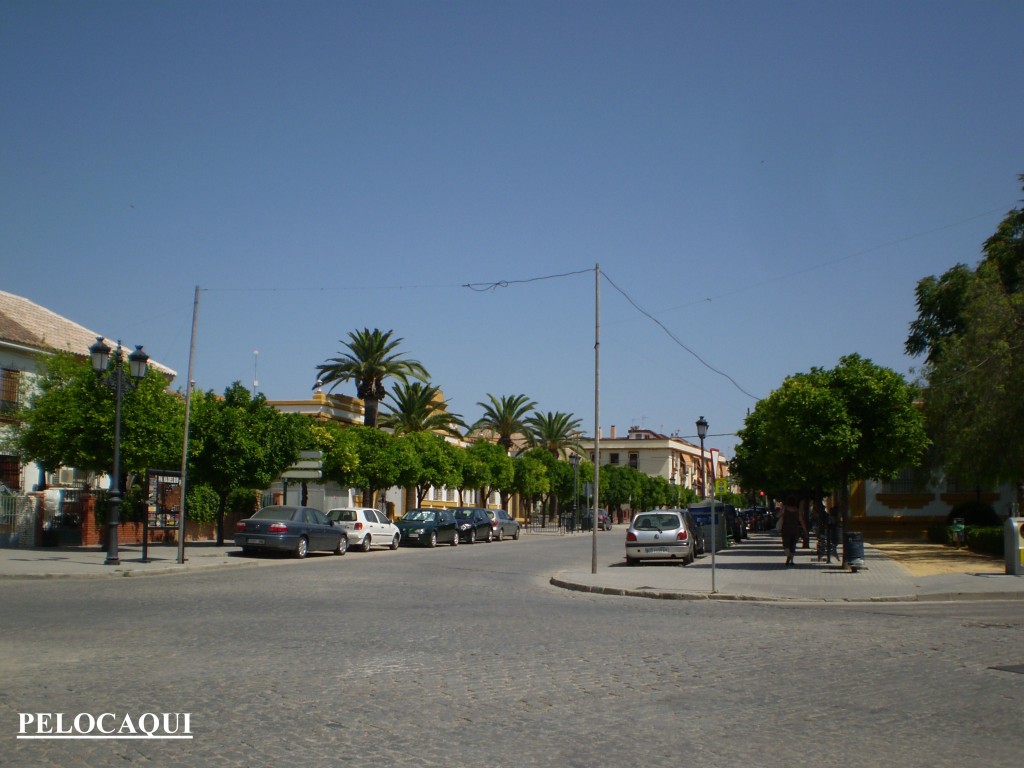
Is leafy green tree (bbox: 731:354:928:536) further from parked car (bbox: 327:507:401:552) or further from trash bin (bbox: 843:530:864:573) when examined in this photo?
parked car (bbox: 327:507:401:552)

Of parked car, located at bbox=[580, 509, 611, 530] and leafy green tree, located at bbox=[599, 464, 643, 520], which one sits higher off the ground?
leafy green tree, located at bbox=[599, 464, 643, 520]

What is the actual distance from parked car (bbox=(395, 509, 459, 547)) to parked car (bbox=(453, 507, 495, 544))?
153 cm

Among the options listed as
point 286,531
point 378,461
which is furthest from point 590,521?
point 286,531

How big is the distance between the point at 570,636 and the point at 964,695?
4.97 metres

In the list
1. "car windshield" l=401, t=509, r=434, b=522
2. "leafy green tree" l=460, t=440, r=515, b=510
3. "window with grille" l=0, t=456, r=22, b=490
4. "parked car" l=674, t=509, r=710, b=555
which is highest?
"leafy green tree" l=460, t=440, r=515, b=510

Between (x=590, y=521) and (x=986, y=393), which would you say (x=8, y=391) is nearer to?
(x=986, y=393)

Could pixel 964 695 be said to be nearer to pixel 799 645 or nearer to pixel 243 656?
pixel 799 645

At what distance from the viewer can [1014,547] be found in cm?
2198

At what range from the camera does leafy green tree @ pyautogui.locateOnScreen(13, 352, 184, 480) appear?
2998 centimetres

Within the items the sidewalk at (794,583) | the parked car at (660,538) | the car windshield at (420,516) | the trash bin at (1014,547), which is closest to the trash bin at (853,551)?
the sidewalk at (794,583)

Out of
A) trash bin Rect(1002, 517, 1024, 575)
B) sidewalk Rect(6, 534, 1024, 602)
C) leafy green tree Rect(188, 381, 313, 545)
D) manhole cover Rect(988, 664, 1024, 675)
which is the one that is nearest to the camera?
manhole cover Rect(988, 664, 1024, 675)

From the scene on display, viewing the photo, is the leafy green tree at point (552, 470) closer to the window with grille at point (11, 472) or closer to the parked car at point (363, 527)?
the parked car at point (363, 527)

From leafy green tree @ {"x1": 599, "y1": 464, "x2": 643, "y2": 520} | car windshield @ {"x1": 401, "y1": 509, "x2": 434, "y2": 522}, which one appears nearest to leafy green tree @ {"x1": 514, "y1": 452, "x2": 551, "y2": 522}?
leafy green tree @ {"x1": 599, "y1": 464, "x2": 643, "y2": 520}

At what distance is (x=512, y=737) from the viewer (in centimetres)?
706
